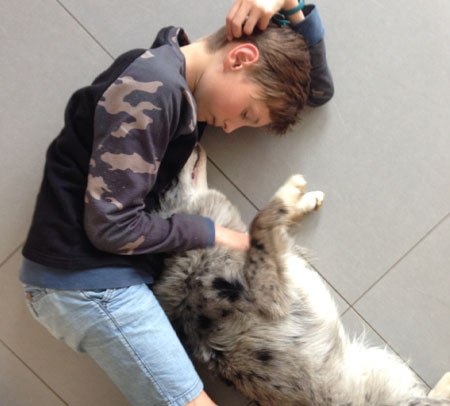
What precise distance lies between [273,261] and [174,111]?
55 cm

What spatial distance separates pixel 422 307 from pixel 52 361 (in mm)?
1472

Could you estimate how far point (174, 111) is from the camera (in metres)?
1.05

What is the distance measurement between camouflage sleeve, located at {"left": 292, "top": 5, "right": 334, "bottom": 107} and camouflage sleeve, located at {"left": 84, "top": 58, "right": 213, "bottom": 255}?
57 cm

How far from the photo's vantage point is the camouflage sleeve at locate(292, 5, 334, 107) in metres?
1.28

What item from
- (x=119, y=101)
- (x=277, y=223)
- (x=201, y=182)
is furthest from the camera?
(x=201, y=182)

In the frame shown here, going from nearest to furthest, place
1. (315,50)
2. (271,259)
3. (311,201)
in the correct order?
(271,259) < (315,50) < (311,201)

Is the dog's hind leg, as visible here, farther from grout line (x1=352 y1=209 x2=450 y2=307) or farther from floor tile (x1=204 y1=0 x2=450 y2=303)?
grout line (x1=352 y1=209 x2=450 y2=307)

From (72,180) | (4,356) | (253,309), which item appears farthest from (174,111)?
(4,356)

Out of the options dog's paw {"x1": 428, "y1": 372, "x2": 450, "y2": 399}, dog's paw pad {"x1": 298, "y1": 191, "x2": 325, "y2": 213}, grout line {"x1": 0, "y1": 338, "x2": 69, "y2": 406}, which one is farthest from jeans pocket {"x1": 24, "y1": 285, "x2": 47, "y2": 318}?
dog's paw {"x1": 428, "y1": 372, "x2": 450, "y2": 399}

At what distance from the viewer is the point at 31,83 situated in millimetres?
1445

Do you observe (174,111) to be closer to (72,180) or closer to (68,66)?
(72,180)

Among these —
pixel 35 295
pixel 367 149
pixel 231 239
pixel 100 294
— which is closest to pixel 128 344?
pixel 100 294

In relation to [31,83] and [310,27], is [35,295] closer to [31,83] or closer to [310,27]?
[31,83]

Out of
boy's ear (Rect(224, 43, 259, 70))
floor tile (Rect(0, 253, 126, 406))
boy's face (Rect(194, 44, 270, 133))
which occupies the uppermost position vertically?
boy's ear (Rect(224, 43, 259, 70))
